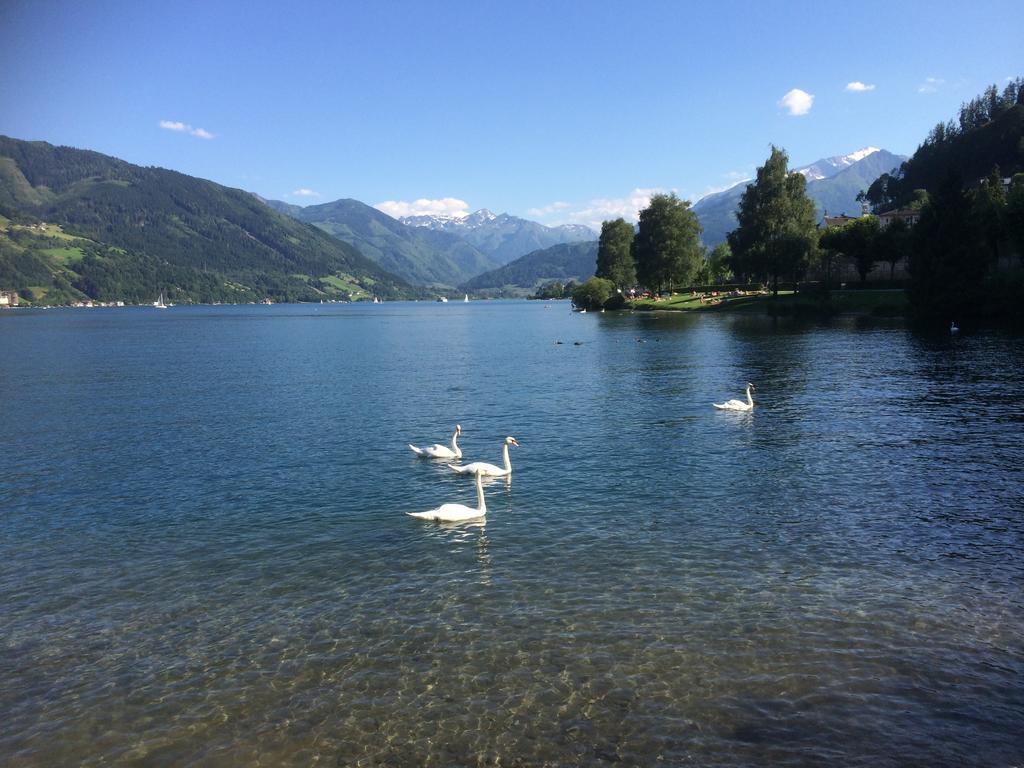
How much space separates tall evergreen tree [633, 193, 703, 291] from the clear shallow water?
137 m

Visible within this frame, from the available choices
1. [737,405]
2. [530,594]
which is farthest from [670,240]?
[530,594]

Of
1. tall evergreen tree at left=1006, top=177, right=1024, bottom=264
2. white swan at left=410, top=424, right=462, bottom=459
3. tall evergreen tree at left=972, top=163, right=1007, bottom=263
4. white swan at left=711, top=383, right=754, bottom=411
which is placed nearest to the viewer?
white swan at left=410, top=424, right=462, bottom=459

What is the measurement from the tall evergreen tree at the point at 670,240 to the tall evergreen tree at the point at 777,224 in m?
27.4

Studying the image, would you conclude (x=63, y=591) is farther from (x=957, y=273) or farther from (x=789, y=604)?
(x=957, y=273)

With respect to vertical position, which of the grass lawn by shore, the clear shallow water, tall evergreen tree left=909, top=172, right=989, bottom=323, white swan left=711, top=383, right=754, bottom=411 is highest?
tall evergreen tree left=909, top=172, right=989, bottom=323

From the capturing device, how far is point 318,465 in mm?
30047

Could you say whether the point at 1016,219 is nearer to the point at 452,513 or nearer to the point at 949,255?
the point at 949,255

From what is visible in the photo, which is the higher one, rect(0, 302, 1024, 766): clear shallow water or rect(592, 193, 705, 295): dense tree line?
rect(592, 193, 705, 295): dense tree line

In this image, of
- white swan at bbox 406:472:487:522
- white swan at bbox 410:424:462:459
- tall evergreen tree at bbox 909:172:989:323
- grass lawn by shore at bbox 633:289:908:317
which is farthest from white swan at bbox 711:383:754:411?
grass lawn by shore at bbox 633:289:908:317

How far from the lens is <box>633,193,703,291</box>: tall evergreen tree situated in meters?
170

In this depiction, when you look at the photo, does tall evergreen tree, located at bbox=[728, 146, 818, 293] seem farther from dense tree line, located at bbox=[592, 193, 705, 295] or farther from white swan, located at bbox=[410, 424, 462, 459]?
white swan, located at bbox=[410, 424, 462, 459]

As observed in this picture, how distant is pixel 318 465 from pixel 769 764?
23.6 meters

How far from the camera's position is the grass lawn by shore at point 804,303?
11412cm

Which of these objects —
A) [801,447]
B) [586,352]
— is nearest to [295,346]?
[586,352]
